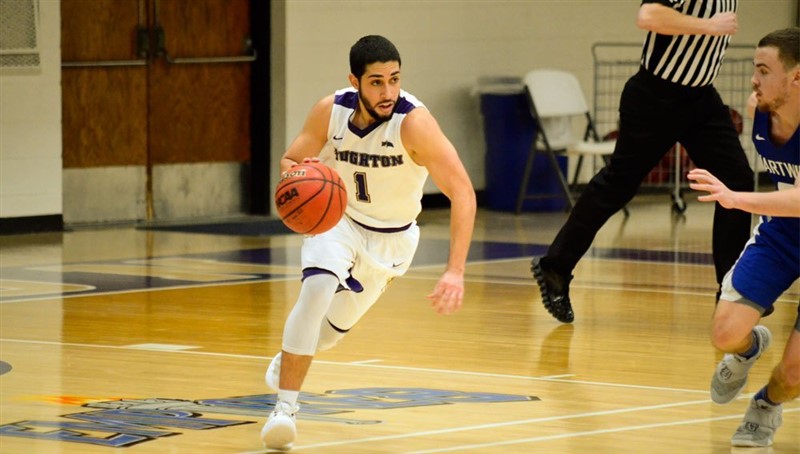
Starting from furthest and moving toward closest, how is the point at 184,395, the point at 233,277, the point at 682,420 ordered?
the point at 233,277, the point at 184,395, the point at 682,420

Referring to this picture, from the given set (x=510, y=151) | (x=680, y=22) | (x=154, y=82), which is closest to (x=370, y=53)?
(x=680, y=22)

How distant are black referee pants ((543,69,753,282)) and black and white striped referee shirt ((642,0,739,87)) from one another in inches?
1.7

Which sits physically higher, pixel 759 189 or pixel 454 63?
pixel 454 63

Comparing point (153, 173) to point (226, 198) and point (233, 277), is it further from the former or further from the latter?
point (233, 277)

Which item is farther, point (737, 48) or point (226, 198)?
point (737, 48)

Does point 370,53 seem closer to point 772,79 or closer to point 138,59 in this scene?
point 772,79

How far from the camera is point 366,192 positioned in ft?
18.9

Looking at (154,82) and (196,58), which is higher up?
(196,58)

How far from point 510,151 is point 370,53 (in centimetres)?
907

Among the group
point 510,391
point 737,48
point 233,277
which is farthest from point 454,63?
point 510,391

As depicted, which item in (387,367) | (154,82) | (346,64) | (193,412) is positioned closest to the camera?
(193,412)

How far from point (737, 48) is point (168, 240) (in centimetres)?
721

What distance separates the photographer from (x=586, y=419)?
5742 millimetres

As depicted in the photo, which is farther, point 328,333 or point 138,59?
point 138,59
